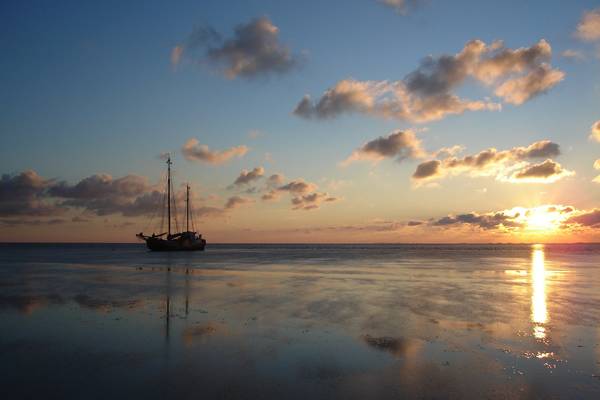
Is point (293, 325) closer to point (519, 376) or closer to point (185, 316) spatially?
point (185, 316)

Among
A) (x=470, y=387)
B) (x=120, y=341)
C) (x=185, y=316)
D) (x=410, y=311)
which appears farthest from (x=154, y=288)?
(x=470, y=387)

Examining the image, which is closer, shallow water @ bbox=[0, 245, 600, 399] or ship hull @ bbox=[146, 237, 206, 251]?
shallow water @ bbox=[0, 245, 600, 399]

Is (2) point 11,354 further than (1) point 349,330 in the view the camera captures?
No

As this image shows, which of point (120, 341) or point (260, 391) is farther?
point (120, 341)

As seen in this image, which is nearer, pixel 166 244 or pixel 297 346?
pixel 297 346

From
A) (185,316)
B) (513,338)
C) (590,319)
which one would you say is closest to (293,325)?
(185,316)

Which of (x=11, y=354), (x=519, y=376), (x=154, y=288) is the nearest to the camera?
(x=519, y=376)

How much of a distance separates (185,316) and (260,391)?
917 centimetres

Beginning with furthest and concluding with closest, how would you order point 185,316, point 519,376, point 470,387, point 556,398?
point 185,316 → point 519,376 → point 470,387 → point 556,398

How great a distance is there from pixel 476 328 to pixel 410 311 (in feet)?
12.7

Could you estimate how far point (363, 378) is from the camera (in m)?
10.1

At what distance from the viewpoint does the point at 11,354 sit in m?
11.9

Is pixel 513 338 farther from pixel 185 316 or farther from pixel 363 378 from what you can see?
pixel 185 316

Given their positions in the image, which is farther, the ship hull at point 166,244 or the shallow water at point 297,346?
the ship hull at point 166,244
